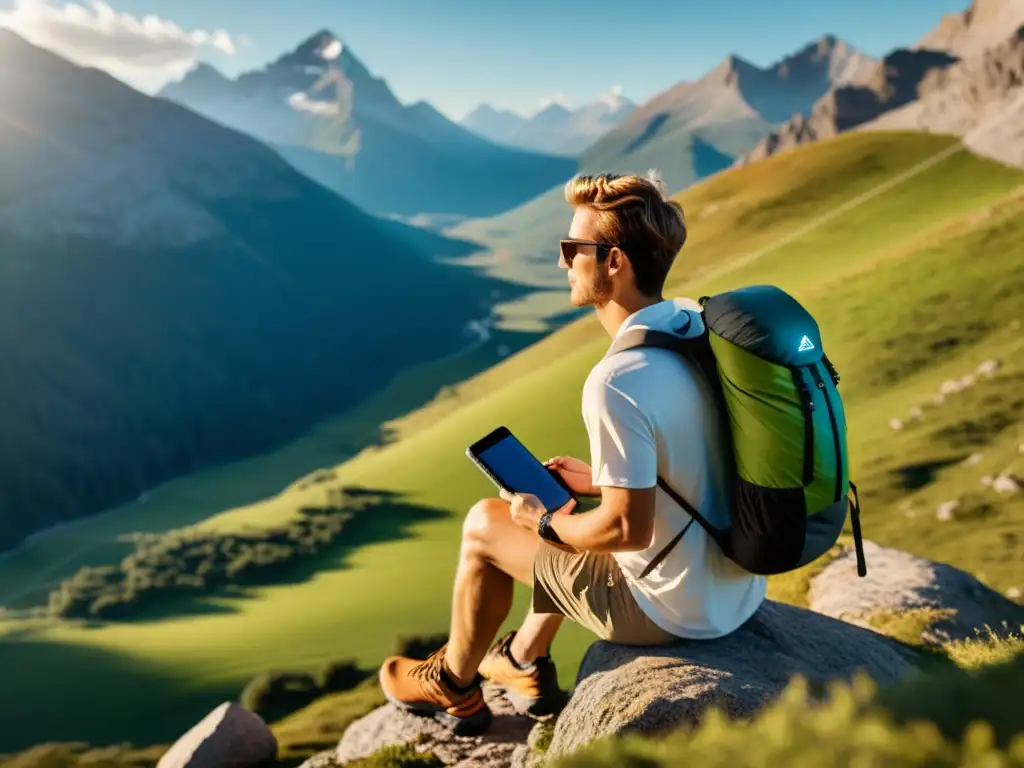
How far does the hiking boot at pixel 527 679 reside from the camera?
652cm

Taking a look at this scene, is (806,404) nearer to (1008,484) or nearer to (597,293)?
(597,293)

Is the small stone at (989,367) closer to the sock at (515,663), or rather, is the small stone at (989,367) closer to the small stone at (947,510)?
the small stone at (947,510)

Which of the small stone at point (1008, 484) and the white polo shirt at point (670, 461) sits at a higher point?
the white polo shirt at point (670, 461)

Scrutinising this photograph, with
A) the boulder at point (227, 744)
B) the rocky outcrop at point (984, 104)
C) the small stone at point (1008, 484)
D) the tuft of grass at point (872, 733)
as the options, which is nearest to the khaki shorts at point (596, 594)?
the tuft of grass at point (872, 733)

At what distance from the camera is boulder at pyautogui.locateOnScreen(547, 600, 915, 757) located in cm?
441

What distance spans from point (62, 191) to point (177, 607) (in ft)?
512

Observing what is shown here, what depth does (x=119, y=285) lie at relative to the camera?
6570 inches

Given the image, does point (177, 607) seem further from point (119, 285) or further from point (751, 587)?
point (119, 285)

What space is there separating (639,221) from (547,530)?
184 centimetres

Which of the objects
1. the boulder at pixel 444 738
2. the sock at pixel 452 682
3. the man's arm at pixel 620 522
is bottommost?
the boulder at pixel 444 738

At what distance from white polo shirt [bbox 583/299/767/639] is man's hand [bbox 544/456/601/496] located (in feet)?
2.77

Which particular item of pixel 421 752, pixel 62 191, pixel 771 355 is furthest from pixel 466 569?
pixel 62 191

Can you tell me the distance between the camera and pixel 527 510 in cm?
483

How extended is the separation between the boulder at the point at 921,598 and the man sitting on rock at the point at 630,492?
13.9 ft
